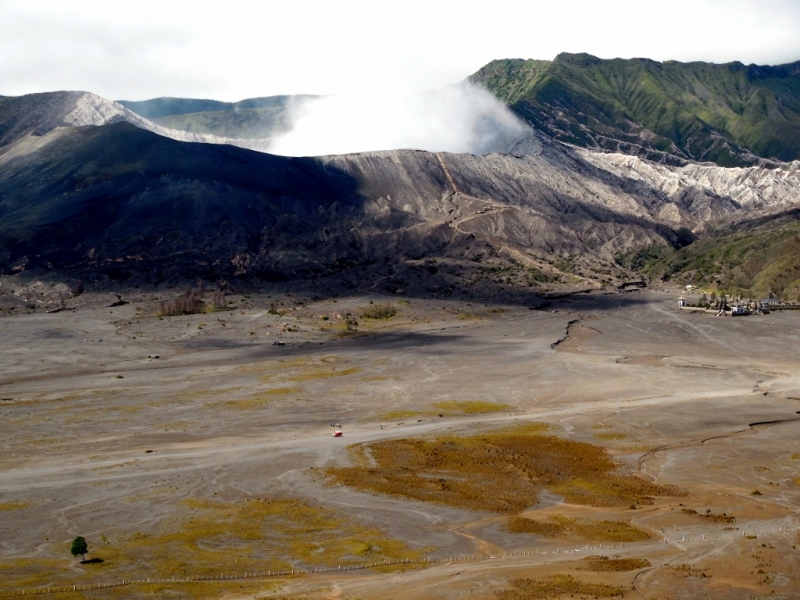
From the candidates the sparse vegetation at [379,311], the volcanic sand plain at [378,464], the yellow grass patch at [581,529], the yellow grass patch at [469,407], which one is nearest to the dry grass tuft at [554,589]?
the volcanic sand plain at [378,464]

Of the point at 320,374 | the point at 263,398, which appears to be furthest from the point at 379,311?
the point at 263,398

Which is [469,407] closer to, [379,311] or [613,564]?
[613,564]

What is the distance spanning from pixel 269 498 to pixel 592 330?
111453 mm

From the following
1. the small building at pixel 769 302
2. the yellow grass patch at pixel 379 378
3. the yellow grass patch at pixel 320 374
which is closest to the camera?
the yellow grass patch at pixel 379 378

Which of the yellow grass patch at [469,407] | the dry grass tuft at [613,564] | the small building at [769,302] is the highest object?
the dry grass tuft at [613,564]

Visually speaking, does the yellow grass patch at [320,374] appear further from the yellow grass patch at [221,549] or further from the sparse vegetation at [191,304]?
the sparse vegetation at [191,304]

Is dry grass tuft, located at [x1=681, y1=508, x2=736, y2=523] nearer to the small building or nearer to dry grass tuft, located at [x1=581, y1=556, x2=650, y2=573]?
dry grass tuft, located at [x1=581, y1=556, x2=650, y2=573]

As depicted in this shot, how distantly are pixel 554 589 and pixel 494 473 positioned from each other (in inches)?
960

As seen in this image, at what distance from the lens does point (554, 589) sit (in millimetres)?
41500

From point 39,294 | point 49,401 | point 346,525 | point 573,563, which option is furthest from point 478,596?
point 39,294

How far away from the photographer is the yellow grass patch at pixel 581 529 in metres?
51.0

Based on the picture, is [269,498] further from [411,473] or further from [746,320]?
[746,320]

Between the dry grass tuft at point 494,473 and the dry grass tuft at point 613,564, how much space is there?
1055 centimetres

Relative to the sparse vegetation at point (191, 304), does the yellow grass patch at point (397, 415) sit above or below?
below
